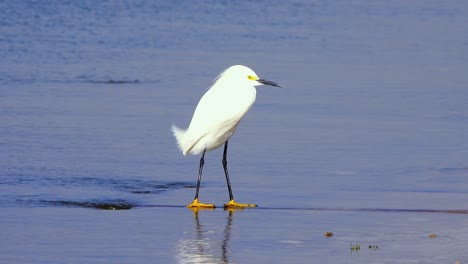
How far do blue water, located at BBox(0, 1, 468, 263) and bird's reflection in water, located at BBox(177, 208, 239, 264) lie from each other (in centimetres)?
2

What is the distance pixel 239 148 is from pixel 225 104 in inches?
112

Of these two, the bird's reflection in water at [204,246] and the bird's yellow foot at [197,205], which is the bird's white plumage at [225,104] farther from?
the bird's reflection in water at [204,246]

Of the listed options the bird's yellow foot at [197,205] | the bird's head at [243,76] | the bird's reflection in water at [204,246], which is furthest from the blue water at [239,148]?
the bird's head at [243,76]

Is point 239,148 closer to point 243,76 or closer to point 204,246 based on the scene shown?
point 243,76

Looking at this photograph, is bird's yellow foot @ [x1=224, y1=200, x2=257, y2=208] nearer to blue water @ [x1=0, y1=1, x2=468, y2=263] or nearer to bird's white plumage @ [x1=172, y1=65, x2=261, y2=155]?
blue water @ [x1=0, y1=1, x2=468, y2=263]

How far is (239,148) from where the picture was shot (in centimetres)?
1323

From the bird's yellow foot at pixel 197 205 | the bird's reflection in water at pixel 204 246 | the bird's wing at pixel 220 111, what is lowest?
the bird's reflection in water at pixel 204 246

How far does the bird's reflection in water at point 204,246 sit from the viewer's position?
26.2 feet

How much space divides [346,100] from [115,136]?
4.39 meters

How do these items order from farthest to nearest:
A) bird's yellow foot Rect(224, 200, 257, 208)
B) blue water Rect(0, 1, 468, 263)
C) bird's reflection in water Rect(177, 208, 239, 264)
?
1. bird's yellow foot Rect(224, 200, 257, 208)
2. blue water Rect(0, 1, 468, 263)
3. bird's reflection in water Rect(177, 208, 239, 264)

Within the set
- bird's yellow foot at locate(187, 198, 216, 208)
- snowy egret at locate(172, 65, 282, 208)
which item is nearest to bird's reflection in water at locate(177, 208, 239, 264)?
bird's yellow foot at locate(187, 198, 216, 208)

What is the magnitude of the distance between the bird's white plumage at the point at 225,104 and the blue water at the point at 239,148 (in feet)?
2.02

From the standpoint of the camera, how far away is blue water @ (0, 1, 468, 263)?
28.3 feet

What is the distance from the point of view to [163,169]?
1198 centimetres
